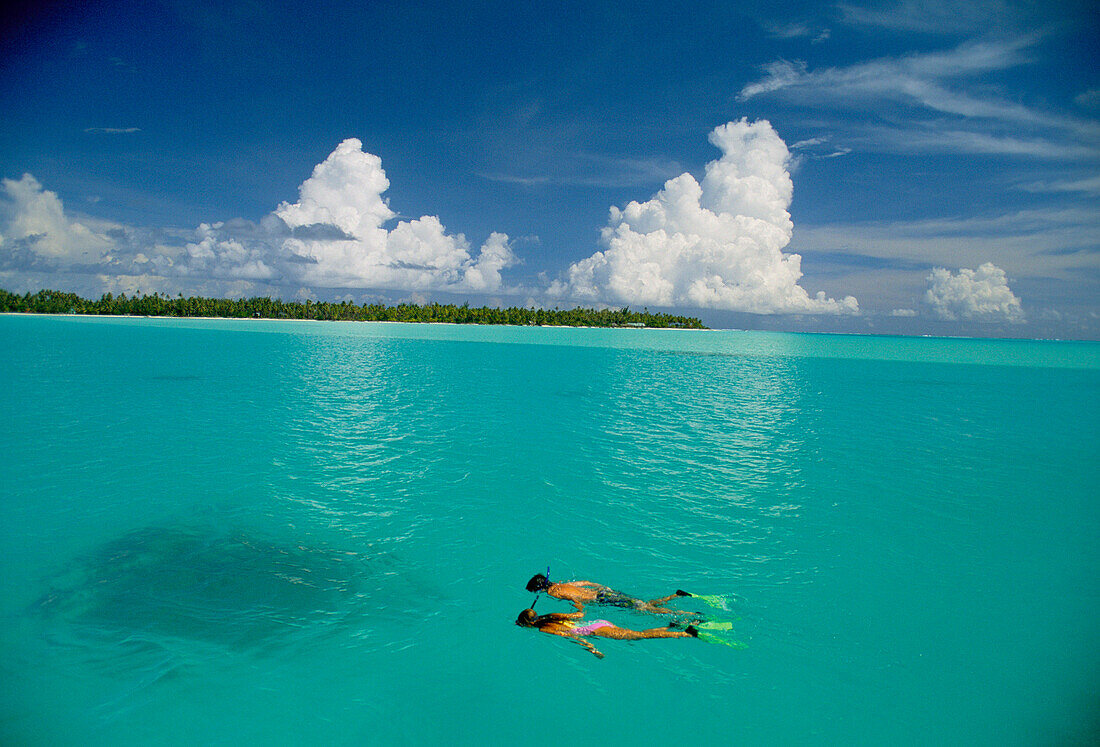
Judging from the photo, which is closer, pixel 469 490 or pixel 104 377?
pixel 469 490

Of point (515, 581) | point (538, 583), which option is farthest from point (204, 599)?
point (538, 583)

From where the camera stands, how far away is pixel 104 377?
49875 mm

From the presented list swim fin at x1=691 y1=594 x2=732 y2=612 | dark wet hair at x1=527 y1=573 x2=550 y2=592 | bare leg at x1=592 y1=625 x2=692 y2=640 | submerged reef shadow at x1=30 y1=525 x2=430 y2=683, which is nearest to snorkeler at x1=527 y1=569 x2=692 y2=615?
dark wet hair at x1=527 y1=573 x2=550 y2=592

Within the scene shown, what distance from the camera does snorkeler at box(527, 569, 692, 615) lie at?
1244cm

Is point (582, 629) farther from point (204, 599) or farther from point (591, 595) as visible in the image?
point (204, 599)

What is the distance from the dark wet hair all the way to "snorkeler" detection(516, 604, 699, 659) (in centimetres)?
122

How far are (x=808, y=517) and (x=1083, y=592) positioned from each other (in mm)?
7308

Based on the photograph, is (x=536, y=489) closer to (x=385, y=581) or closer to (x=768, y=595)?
(x=385, y=581)

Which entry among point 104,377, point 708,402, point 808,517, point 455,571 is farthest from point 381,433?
point 104,377

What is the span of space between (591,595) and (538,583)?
1.44 metres

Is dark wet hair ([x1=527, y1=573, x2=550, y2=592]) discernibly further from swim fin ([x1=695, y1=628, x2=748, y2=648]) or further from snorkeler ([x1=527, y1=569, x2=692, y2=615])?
swim fin ([x1=695, y1=628, x2=748, y2=648])

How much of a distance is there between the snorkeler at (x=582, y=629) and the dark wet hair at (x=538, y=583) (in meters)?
1.22

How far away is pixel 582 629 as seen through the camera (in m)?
11.6

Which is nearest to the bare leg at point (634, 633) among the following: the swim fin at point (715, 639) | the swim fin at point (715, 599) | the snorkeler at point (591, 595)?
the swim fin at point (715, 639)
